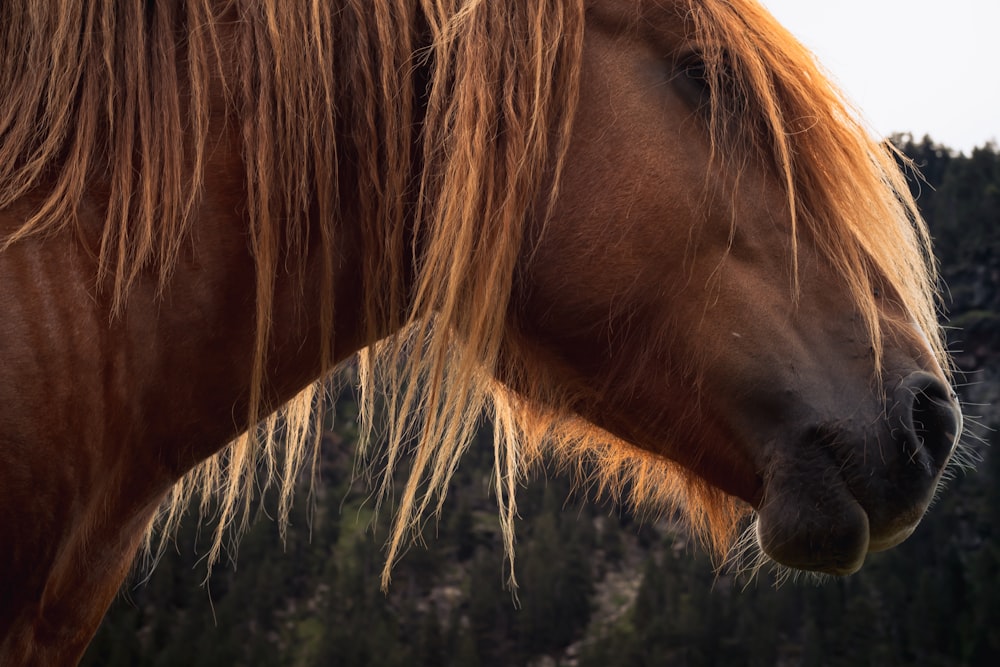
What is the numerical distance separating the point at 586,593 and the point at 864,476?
58.0 meters

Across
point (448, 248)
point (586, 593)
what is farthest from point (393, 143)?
point (586, 593)

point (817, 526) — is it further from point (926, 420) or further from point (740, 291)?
point (740, 291)

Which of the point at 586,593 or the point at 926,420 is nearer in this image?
the point at 926,420

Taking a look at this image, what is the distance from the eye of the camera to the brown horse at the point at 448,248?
1.21 metres

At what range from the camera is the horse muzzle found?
1.29 meters

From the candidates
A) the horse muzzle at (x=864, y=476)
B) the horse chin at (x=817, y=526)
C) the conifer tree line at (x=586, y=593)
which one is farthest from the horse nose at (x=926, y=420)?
the conifer tree line at (x=586, y=593)

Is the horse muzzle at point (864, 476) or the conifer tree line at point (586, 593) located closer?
the horse muzzle at point (864, 476)

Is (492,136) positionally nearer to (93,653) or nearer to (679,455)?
(679,455)

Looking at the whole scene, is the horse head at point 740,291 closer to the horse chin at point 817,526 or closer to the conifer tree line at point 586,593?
the horse chin at point 817,526

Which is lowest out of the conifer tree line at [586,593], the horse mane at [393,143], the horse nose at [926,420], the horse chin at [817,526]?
the conifer tree line at [586,593]

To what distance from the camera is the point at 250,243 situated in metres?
1.28

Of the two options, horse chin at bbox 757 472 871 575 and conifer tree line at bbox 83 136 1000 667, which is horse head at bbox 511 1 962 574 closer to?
horse chin at bbox 757 472 871 575

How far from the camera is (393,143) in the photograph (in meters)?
1.35

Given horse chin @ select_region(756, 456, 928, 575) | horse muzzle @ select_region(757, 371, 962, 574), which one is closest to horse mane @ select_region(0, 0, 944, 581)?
horse muzzle @ select_region(757, 371, 962, 574)
